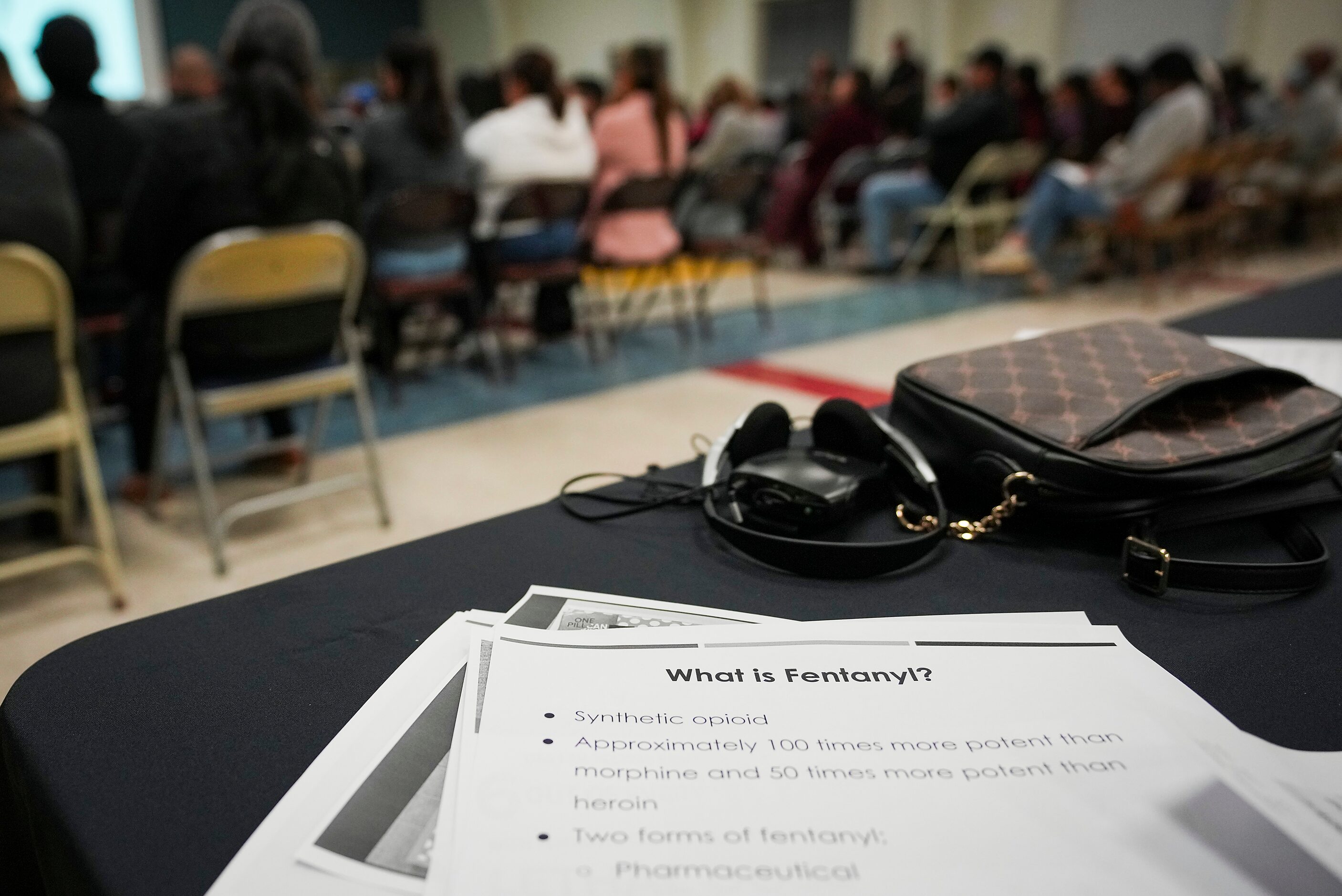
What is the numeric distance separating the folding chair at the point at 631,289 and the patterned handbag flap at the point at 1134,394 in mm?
3289

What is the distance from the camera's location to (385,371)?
3635 mm

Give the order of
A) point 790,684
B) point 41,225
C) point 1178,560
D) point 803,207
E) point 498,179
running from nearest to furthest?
1. point 790,684
2. point 1178,560
3. point 41,225
4. point 498,179
5. point 803,207

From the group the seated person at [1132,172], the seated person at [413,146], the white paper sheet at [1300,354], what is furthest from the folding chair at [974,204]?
the white paper sheet at [1300,354]

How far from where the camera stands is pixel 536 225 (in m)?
3.94

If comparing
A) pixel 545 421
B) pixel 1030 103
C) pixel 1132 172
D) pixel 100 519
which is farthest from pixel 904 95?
pixel 100 519

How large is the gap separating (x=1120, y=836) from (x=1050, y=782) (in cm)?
4

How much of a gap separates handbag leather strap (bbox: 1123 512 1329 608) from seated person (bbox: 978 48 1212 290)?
190 inches

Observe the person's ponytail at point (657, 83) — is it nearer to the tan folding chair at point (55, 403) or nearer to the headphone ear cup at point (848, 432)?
the tan folding chair at point (55, 403)

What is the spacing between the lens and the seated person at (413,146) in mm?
3523

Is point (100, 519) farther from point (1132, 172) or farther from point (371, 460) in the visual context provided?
point (1132, 172)

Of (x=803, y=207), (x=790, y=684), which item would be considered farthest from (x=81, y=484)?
(x=803, y=207)

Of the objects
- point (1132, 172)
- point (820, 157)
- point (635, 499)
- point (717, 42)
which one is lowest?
point (635, 499)

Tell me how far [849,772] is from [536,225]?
3735 millimetres

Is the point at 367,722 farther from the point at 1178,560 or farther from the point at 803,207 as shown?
the point at 803,207
